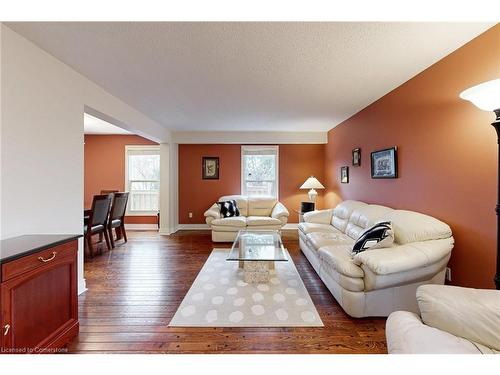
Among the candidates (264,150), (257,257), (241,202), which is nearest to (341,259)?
(257,257)

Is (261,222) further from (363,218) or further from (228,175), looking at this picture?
(363,218)

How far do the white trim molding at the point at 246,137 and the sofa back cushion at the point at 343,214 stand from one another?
7.66 feet

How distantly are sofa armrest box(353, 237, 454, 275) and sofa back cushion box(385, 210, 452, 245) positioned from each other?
51mm

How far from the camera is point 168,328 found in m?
1.86

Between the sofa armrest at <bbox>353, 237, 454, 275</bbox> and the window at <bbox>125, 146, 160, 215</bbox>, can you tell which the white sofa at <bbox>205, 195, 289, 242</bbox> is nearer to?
the window at <bbox>125, 146, 160, 215</bbox>

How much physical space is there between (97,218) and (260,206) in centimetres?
326

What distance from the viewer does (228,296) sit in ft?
7.75

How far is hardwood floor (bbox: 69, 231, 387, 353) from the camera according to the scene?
5.40ft


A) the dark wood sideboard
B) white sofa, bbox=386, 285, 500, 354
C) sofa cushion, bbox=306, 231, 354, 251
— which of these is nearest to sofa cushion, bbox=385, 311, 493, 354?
white sofa, bbox=386, 285, 500, 354

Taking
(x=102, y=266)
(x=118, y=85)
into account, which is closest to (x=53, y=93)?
(x=118, y=85)

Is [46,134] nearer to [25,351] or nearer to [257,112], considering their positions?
[25,351]

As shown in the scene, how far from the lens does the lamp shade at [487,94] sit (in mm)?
1321

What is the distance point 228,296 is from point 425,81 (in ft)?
10.3

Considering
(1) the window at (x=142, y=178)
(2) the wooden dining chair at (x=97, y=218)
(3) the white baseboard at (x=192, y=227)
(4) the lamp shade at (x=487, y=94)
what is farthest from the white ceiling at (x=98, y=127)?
(4) the lamp shade at (x=487, y=94)
